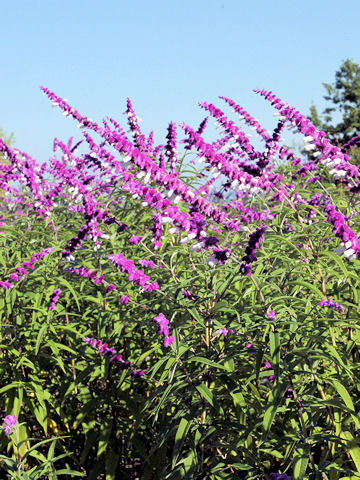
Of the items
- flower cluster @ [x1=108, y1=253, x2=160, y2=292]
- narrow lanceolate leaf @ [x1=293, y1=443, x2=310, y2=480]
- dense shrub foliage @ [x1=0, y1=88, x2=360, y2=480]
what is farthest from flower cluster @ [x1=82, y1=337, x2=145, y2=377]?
narrow lanceolate leaf @ [x1=293, y1=443, x2=310, y2=480]

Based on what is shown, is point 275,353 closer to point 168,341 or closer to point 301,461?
point 301,461

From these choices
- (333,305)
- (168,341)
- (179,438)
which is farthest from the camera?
(333,305)

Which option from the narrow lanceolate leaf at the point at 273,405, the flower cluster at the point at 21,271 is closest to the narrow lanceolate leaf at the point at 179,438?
the narrow lanceolate leaf at the point at 273,405

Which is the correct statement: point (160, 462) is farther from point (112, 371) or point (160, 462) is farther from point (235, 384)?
point (235, 384)

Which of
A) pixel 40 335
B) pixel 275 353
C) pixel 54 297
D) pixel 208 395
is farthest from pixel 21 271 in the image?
pixel 275 353

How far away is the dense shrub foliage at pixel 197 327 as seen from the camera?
10.8 ft

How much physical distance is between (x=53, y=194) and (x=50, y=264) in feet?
10.4

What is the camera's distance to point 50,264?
5.73 m

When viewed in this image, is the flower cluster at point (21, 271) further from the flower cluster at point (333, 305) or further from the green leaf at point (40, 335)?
the flower cluster at point (333, 305)

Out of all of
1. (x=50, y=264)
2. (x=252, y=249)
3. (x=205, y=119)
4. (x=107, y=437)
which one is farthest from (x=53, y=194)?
(x=252, y=249)

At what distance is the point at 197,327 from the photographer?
3688 millimetres

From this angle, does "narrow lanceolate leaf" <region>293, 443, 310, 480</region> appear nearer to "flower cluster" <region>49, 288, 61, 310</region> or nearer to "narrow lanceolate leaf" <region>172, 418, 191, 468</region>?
"narrow lanceolate leaf" <region>172, 418, 191, 468</region>

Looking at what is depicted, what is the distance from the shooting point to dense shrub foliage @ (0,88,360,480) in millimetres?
3297

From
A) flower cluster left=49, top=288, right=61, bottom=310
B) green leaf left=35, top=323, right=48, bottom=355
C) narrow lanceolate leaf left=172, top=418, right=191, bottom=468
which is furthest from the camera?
flower cluster left=49, top=288, right=61, bottom=310
